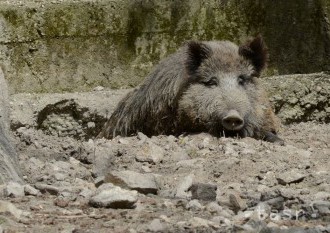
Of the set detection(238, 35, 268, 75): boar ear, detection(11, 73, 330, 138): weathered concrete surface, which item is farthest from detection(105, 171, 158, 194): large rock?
detection(11, 73, 330, 138): weathered concrete surface

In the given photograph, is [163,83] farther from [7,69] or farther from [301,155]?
[301,155]

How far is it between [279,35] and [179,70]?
1315mm

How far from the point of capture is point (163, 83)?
834 centimetres

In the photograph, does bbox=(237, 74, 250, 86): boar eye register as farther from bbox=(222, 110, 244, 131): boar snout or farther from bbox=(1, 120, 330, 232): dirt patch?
bbox=(1, 120, 330, 232): dirt patch

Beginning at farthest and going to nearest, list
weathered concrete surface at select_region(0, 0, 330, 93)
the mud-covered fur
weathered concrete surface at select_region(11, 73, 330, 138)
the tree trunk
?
weathered concrete surface at select_region(0, 0, 330, 93), weathered concrete surface at select_region(11, 73, 330, 138), the mud-covered fur, the tree trunk

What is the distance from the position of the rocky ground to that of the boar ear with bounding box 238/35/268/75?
0.88m

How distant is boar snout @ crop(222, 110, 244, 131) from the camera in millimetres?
7621

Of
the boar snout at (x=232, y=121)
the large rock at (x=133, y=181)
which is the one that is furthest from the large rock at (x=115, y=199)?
the boar snout at (x=232, y=121)

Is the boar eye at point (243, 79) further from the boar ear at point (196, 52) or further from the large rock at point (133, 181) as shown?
the large rock at point (133, 181)

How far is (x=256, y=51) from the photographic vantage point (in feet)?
27.0

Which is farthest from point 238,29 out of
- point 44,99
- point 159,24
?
point 44,99

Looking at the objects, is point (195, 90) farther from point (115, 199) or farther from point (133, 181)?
point (115, 199)

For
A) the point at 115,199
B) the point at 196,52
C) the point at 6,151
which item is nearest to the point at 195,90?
the point at 196,52

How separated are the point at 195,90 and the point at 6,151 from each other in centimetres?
346
